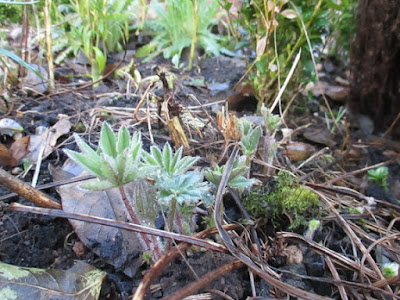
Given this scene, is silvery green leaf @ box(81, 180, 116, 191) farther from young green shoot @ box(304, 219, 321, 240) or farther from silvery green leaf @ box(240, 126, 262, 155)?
young green shoot @ box(304, 219, 321, 240)

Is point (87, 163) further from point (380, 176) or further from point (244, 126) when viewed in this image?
point (380, 176)

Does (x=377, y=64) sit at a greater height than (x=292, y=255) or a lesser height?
greater

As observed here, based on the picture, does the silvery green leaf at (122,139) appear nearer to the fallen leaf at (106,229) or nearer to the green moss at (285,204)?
the fallen leaf at (106,229)

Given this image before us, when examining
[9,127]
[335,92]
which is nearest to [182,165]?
[9,127]

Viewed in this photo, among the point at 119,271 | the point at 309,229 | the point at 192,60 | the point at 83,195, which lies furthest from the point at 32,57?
the point at 309,229

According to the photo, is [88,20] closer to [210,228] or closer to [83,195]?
[83,195]

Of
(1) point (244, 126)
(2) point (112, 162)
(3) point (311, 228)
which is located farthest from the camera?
(1) point (244, 126)
